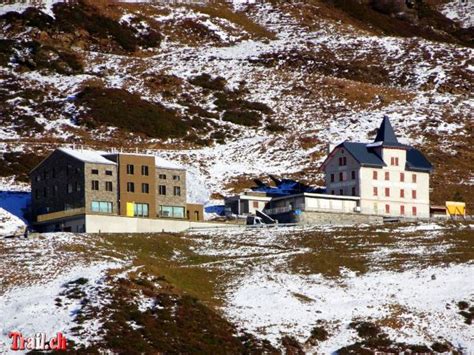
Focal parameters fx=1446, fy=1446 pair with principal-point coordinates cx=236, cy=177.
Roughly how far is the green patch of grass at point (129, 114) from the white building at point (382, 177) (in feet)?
116

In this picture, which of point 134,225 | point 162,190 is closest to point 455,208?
point 162,190

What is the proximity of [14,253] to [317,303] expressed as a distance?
22883 mm

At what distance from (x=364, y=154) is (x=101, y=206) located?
2670 cm

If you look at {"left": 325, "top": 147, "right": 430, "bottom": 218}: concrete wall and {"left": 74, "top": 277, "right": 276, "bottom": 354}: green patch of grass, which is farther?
{"left": 325, "top": 147, "right": 430, "bottom": 218}: concrete wall

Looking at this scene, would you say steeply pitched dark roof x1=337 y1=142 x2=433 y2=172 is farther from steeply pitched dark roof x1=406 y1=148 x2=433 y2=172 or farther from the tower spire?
the tower spire

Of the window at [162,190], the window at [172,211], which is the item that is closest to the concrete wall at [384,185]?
the window at [172,211]

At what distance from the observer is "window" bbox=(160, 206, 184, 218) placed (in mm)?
124156

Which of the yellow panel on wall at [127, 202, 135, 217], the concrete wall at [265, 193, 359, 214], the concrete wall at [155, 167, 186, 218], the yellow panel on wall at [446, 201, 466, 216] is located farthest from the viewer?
the yellow panel on wall at [446, 201, 466, 216]

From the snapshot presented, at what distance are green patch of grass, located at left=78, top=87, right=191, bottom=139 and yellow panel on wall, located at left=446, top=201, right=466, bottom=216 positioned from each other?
41186mm

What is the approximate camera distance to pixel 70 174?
123 meters

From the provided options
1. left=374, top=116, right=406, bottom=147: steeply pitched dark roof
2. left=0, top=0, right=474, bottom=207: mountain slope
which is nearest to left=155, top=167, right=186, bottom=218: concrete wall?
left=0, top=0, right=474, bottom=207: mountain slope

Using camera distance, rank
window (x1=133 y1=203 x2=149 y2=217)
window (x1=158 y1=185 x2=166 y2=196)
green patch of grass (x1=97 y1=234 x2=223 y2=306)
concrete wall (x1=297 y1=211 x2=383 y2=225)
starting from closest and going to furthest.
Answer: green patch of grass (x1=97 y1=234 x2=223 y2=306) → window (x1=133 y1=203 x2=149 y2=217) → window (x1=158 y1=185 x2=166 y2=196) → concrete wall (x1=297 y1=211 x2=383 y2=225)

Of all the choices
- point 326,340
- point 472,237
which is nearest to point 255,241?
point 472,237

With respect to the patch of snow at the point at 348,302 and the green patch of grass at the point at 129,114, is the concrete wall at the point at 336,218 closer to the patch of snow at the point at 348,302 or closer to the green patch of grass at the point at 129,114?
the patch of snow at the point at 348,302
